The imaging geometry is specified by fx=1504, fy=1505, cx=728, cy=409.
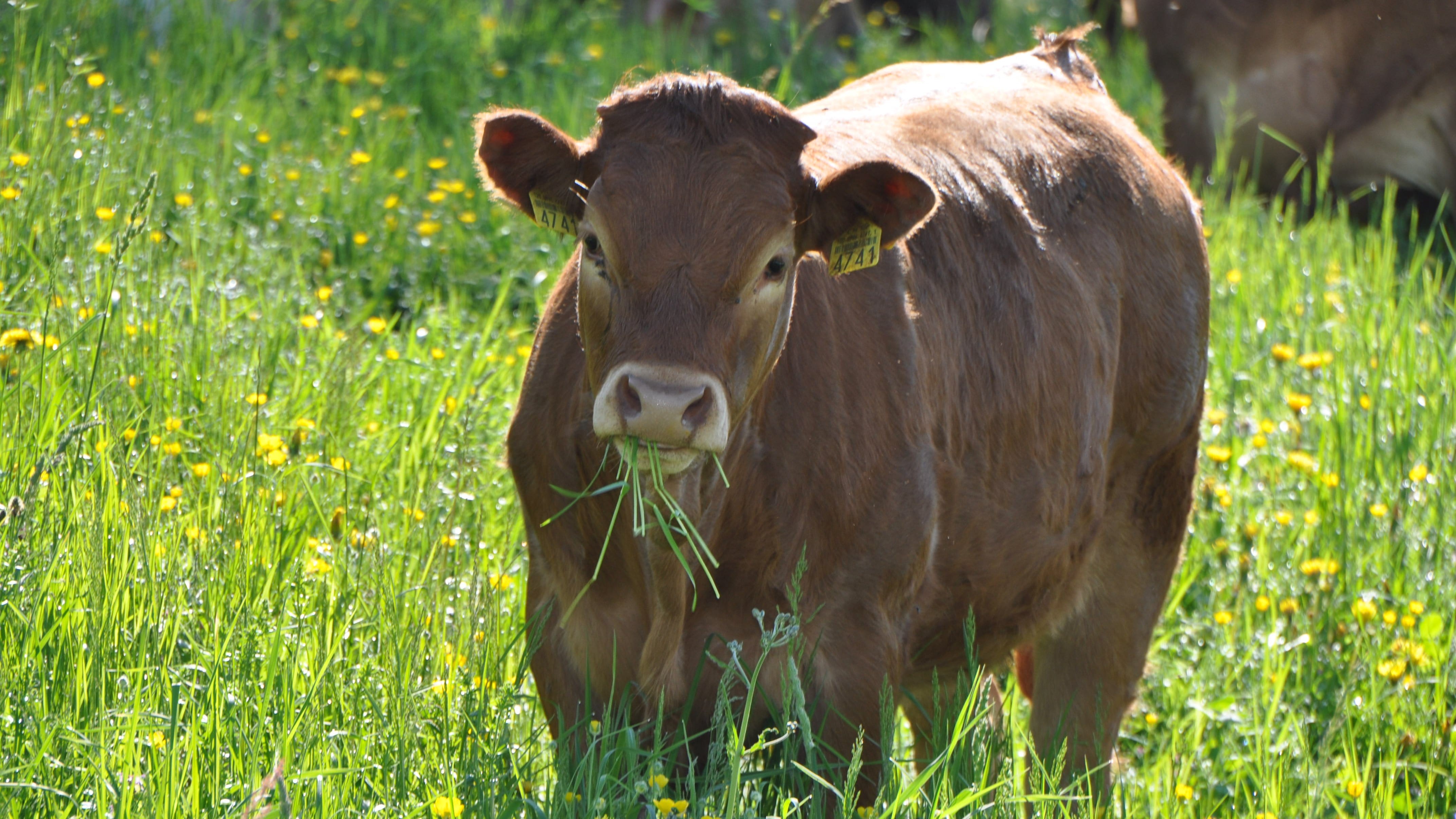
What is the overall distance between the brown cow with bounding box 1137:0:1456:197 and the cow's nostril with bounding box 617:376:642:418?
6.27 m

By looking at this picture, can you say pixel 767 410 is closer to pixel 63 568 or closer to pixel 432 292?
pixel 63 568

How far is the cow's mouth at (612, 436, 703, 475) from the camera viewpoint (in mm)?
2594

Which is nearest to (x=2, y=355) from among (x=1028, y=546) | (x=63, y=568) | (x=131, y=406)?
(x=131, y=406)

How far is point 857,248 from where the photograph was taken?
3.02 meters

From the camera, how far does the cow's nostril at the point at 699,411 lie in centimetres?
255

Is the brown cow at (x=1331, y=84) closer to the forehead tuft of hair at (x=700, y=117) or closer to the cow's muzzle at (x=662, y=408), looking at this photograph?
the forehead tuft of hair at (x=700, y=117)

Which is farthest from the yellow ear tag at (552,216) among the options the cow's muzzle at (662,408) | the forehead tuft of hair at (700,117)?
the cow's muzzle at (662,408)

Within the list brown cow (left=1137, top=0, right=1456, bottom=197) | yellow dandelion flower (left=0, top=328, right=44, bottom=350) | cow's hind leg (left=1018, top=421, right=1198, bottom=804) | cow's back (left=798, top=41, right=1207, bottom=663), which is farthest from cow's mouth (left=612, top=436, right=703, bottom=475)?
brown cow (left=1137, top=0, right=1456, bottom=197)

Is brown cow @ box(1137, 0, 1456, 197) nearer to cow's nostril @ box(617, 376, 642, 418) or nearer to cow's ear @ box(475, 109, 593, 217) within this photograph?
cow's ear @ box(475, 109, 593, 217)

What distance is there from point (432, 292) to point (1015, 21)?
901 centimetres

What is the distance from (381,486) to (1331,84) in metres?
6.26

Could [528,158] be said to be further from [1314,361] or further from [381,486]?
[1314,361]

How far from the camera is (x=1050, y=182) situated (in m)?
3.96

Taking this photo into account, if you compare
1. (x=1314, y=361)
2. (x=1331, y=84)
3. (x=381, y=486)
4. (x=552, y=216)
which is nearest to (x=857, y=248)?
(x=552, y=216)
